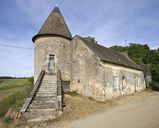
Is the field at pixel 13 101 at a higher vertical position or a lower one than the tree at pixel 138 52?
lower

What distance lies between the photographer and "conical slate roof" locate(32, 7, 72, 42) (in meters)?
17.9

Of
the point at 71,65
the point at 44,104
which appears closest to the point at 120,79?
the point at 71,65

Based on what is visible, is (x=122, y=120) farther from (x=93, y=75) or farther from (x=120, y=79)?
(x=120, y=79)

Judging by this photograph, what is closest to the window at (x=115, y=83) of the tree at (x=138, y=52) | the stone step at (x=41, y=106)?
the stone step at (x=41, y=106)

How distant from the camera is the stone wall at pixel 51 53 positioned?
17.6m

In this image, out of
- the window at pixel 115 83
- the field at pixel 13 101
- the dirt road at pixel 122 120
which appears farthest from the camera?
the window at pixel 115 83

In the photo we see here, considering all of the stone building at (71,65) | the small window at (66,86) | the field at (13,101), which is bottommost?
the field at (13,101)

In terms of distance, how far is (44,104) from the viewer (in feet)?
39.4

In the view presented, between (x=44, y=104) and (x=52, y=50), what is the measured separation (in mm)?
7183

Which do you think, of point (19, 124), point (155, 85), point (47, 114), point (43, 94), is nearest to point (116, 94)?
point (43, 94)

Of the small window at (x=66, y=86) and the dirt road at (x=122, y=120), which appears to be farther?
the small window at (x=66, y=86)

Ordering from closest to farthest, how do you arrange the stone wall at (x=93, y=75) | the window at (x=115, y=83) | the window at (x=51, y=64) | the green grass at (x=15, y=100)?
the green grass at (x=15, y=100), the stone wall at (x=93, y=75), the window at (x=51, y=64), the window at (x=115, y=83)

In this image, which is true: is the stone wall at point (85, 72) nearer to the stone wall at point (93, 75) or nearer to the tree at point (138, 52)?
the stone wall at point (93, 75)

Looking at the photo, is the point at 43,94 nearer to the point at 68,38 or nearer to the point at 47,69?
the point at 47,69
